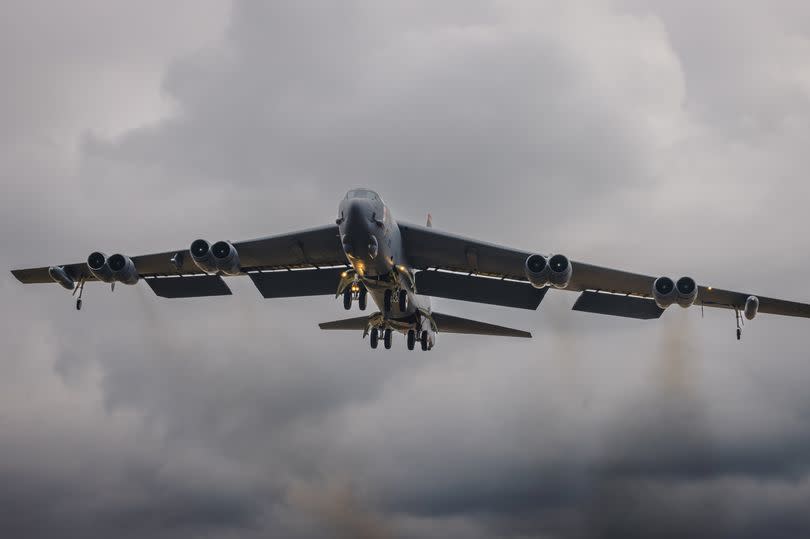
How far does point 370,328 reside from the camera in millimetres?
37406

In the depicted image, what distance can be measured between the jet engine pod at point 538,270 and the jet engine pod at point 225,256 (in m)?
9.82

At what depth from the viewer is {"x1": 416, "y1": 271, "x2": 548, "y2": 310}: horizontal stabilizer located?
36.5 metres

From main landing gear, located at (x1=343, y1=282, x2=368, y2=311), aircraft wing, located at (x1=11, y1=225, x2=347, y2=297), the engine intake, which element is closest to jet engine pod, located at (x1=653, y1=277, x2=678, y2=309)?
the engine intake

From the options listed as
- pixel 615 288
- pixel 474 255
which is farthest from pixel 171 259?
pixel 615 288

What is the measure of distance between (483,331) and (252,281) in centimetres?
908

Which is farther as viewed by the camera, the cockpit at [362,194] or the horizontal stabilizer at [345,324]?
the horizontal stabilizer at [345,324]

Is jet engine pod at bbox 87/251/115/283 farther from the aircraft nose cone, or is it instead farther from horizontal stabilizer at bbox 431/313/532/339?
horizontal stabilizer at bbox 431/313/532/339

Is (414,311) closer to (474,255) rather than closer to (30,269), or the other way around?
(474,255)

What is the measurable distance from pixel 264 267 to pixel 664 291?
14.3m

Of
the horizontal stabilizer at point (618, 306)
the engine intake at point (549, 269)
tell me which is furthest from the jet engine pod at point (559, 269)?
the horizontal stabilizer at point (618, 306)

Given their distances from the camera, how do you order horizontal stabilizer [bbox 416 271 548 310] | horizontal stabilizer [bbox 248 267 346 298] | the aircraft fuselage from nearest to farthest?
the aircraft fuselage
horizontal stabilizer [bbox 416 271 548 310]
horizontal stabilizer [bbox 248 267 346 298]

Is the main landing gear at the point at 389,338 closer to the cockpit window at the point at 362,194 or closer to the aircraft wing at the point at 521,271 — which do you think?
the aircraft wing at the point at 521,271

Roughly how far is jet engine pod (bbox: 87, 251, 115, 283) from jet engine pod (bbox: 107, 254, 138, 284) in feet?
0.57

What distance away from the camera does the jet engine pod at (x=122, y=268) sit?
112 ft
